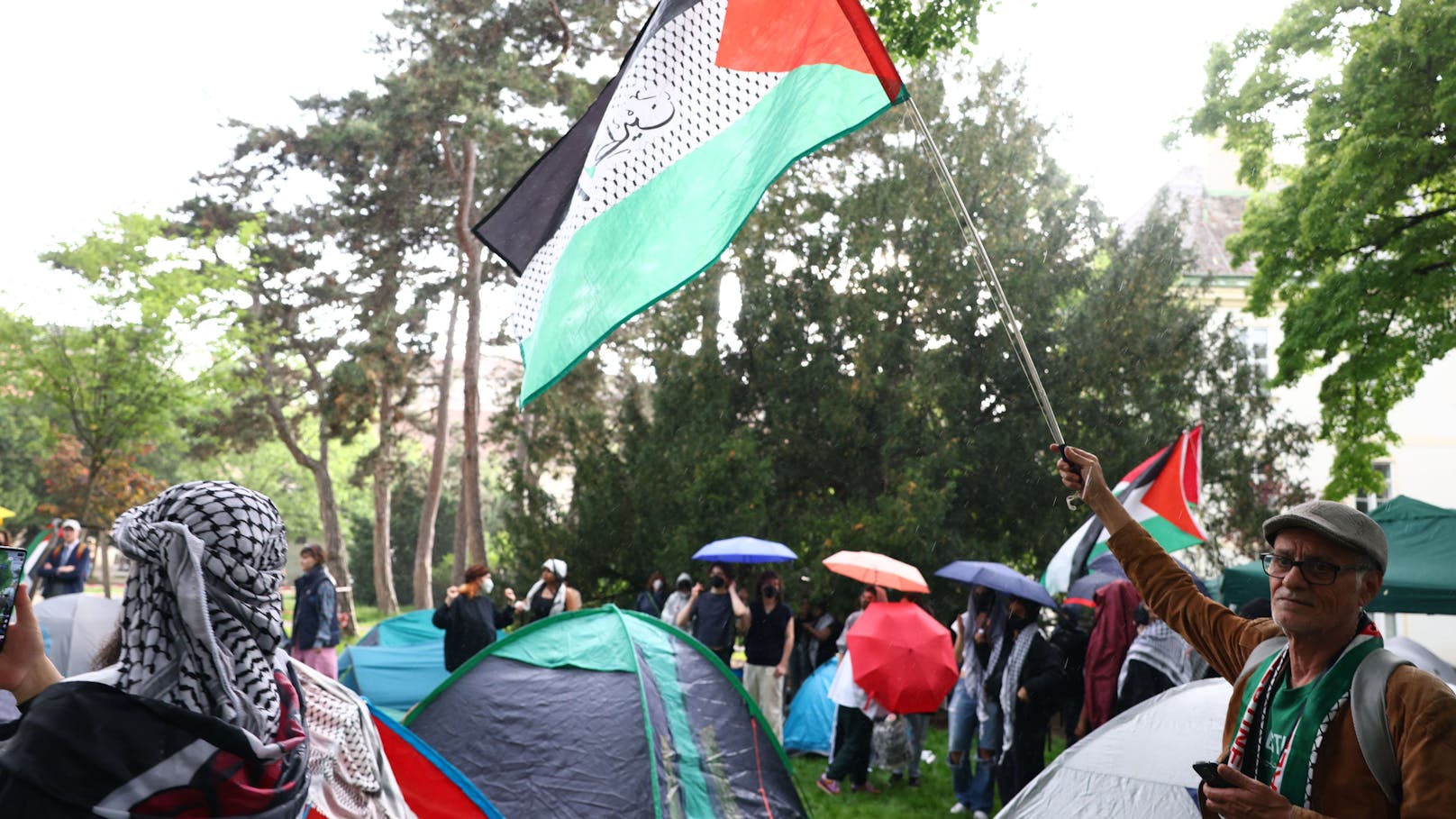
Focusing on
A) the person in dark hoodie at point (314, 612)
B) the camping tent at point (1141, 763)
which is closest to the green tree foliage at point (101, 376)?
the person in dark hoodie at point (314, 612)

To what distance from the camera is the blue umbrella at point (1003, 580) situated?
824 cm

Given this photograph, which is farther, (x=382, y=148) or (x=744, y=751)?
(x=382, y=148)

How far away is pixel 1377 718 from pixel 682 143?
2910 millimetres

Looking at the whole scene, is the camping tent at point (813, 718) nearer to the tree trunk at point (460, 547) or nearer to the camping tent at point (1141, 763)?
the camping tent at point (1141, 763)

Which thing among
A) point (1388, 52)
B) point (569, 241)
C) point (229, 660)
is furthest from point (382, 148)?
point (229, 660)

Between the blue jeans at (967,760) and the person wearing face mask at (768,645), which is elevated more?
the person wearing face mask at (768,645)

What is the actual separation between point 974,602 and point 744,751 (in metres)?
2.68

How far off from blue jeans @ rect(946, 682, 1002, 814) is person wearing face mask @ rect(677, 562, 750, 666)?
2.15 m

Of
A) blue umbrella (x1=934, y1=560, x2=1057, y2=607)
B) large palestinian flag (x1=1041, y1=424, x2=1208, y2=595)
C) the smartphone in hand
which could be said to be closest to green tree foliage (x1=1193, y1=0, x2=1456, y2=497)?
large palestinian flag (x1=1041, y1=424, x2=1208, y2=595)

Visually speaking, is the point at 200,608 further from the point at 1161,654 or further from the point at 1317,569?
the point at 1161,654

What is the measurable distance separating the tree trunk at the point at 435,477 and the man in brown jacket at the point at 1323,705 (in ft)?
82.8

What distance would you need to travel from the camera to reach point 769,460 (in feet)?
51.9

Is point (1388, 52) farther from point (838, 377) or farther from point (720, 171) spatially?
point (720, 171)

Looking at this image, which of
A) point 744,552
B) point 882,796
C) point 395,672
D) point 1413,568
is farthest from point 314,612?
point 1413,568
